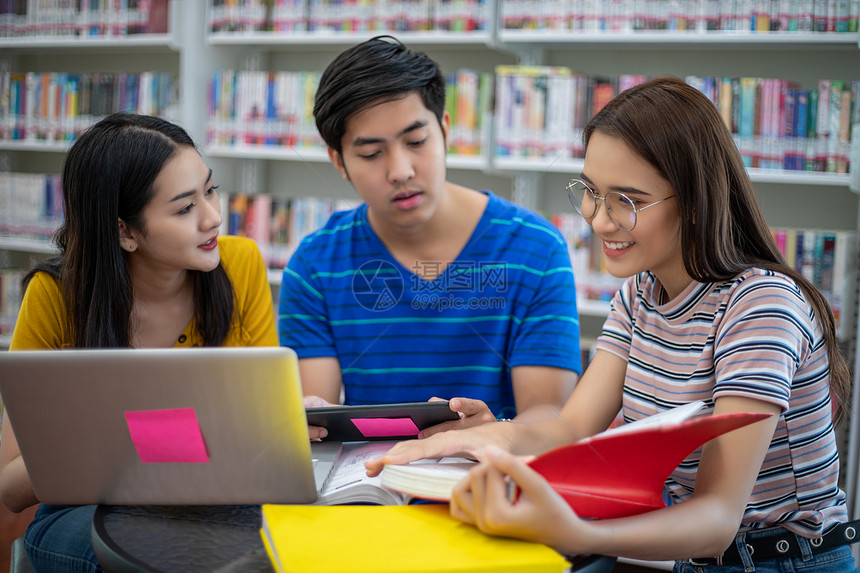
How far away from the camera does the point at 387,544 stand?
2.02 ft

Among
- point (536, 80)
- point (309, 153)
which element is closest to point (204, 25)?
point (309, 153)

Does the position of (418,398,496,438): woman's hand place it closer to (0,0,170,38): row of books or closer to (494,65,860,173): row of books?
(494,65,860,173): row of books

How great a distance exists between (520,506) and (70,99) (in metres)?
2.88

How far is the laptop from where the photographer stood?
25.7 inches

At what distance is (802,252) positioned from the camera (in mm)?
2047

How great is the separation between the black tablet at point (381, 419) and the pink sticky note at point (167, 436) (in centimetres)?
19

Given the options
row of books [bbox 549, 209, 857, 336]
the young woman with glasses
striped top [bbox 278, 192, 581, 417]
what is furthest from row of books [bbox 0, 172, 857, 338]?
the young woman with glasses

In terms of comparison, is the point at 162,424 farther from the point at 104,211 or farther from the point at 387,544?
the point at 104,211

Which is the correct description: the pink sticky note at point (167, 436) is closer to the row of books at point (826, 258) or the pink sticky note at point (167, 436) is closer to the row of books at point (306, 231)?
the row of books at point (826, 258)

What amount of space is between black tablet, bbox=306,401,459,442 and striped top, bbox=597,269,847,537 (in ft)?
0.90

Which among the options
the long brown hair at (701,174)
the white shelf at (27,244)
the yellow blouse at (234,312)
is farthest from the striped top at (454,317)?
the white shelf at (27,244)

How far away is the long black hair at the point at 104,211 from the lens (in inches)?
46.1

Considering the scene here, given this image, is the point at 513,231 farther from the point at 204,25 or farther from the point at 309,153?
the point at 204,25

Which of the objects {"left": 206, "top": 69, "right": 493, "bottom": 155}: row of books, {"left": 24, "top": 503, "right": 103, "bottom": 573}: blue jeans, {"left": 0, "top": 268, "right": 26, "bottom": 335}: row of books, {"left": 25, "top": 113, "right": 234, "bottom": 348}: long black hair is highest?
{"left": 206, "top": 69, "right": 493, "bottom": 155}: row of books
